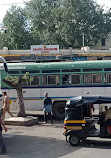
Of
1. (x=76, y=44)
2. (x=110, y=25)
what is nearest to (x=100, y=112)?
(x=76, y=44)

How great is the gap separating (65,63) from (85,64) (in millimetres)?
1127

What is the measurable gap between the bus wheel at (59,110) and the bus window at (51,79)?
1.18 m

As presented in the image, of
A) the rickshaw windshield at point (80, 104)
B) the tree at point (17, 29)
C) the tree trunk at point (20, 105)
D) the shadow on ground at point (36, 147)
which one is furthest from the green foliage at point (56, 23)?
the rickshaw windshield at point (80, 104)

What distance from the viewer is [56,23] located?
5228 cm

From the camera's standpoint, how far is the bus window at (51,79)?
17578 mm

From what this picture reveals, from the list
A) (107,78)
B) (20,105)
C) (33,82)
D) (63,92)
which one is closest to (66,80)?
(63,92)

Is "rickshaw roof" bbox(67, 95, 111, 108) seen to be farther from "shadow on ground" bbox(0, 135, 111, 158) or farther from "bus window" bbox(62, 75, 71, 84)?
"bus window" bbox(62, 75, 71, 84)

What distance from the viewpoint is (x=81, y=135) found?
35.3ft

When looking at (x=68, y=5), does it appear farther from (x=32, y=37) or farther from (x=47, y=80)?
(x=47, y=80)

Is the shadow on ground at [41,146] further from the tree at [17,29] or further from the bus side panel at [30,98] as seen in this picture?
the tree at [17,29]

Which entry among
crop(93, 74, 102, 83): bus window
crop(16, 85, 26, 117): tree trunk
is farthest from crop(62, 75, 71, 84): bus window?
crop(16, 85, 26, 117): tree trunk

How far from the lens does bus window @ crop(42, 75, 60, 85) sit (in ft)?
57.7

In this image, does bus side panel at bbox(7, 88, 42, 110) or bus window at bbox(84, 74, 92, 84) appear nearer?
bus window at bbox(84, 74, 92, 84)

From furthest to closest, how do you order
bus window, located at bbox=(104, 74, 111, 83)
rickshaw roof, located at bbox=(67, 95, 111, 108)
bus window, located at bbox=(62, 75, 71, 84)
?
bus window, located at bbox=(62, 75, 71, 84), bus window, located at bbox=(104, 74, 111, 83), rickshaw roof, located at bbox=(67, 95, 111, 108)
